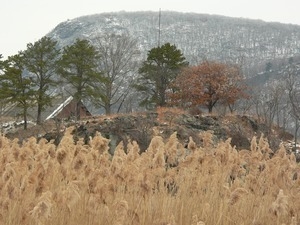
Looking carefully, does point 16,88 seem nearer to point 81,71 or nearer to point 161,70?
point 81,71

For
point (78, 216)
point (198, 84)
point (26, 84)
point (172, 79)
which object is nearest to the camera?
point (78, 216)

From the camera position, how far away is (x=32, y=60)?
38.9 meters

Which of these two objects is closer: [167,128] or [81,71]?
[167,128]

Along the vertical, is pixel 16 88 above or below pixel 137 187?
below

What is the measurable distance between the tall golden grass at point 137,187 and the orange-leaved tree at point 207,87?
111ft

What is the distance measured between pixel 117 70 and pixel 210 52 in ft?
501

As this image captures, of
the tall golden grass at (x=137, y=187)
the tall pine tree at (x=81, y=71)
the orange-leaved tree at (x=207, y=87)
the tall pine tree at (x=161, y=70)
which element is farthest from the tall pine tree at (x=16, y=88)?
the tall golden grass at (x=137, y=187)

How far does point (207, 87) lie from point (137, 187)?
36132 mm

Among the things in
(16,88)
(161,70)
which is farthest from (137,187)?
(161,70)

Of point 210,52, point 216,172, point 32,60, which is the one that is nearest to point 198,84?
point 32,60

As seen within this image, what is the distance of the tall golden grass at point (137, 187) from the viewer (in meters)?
3.72

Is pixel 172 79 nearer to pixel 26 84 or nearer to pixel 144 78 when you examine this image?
pixel 144 78

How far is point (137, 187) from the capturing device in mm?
4398

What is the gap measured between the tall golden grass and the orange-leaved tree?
33735 millimetres
